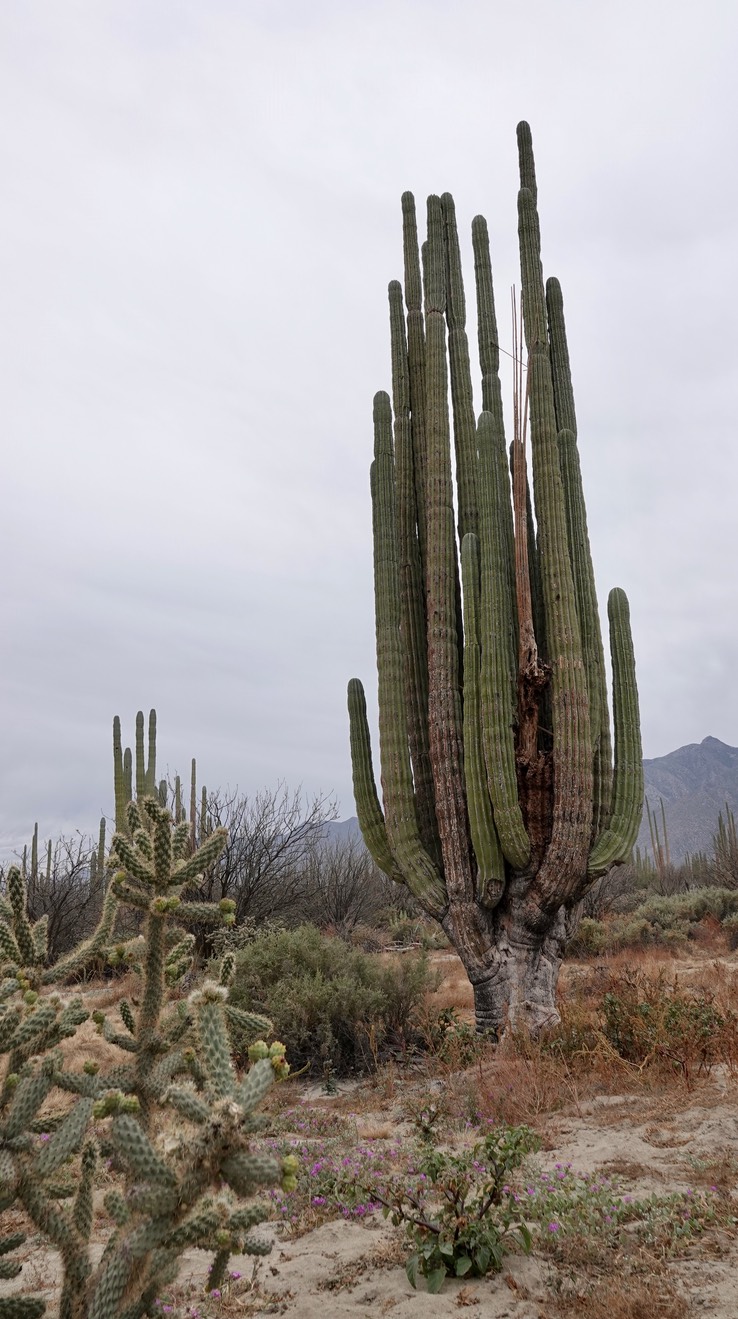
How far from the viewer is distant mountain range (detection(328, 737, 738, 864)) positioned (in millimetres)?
94438

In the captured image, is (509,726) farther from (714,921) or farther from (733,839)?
(733,839)

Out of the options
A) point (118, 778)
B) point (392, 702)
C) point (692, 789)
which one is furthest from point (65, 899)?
point (692, 789)

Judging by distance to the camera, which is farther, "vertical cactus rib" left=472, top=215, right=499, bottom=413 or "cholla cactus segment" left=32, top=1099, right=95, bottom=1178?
"vertical cactus rib" left=472, top=215, right=499, bottom=413

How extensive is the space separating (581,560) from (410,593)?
1.76 meters

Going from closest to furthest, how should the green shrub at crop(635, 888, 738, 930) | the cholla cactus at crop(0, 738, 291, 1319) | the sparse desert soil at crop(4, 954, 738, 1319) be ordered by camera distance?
the cholla cactus at crop(0, 738, 291, 1319) < the sparse desert soil at crop(4, 954, 738, 1319) < the green shrub at crop(635, 888, 738, 930)

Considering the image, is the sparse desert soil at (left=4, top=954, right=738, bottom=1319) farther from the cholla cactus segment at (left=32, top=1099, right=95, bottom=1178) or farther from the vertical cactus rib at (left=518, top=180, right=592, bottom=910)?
the vertical cactus rib at (left=518, top=180, right=592, bottom=910)

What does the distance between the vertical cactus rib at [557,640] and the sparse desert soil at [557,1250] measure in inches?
64.7

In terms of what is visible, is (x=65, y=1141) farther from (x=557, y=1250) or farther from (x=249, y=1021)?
(x=557, y=1250)

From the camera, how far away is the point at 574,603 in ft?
26.4

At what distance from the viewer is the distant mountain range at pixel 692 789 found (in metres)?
94.4

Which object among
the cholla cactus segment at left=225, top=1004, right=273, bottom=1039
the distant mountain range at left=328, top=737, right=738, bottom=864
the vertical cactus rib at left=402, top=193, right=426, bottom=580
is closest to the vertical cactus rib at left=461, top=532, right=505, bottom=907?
the vertical cactus rib at left=402, top=193, right=426, bottom=580

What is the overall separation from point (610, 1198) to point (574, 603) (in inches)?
203

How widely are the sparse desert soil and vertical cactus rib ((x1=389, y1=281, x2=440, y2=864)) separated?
258 cm

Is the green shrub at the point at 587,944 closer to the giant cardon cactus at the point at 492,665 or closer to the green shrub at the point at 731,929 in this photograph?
the green shrub at the point at 731,929
